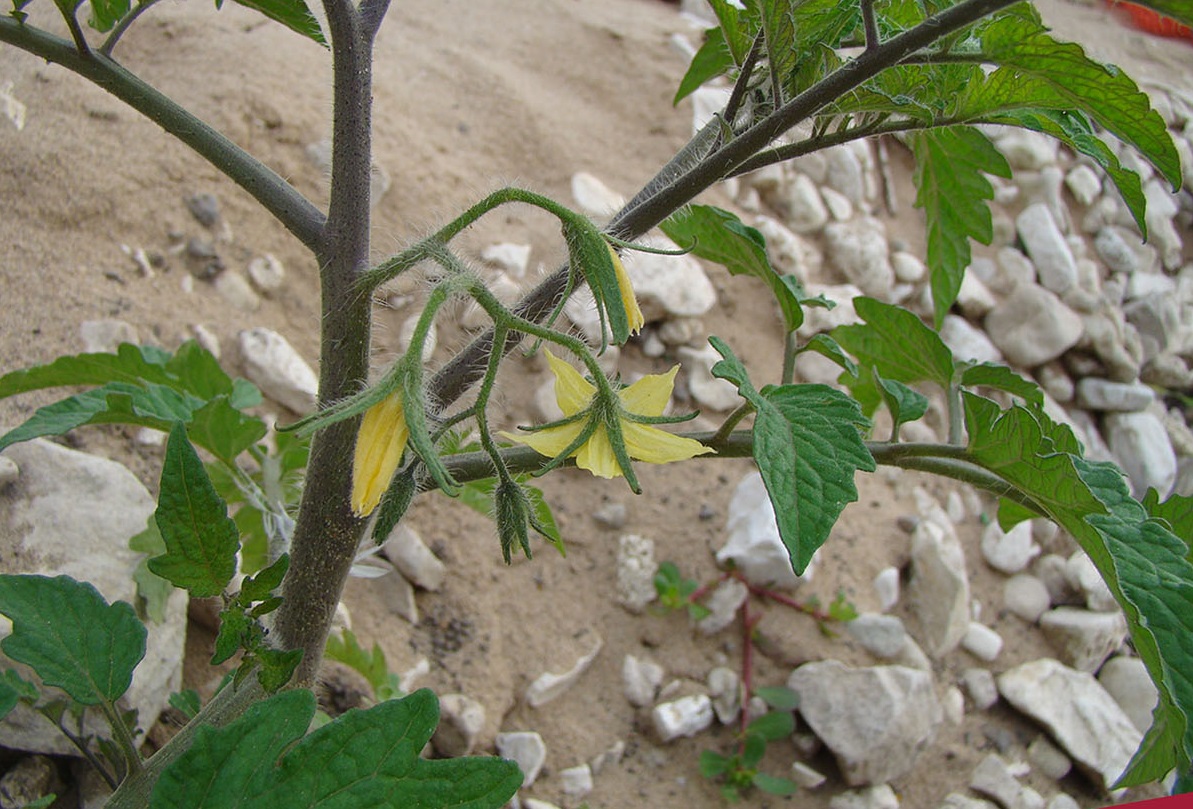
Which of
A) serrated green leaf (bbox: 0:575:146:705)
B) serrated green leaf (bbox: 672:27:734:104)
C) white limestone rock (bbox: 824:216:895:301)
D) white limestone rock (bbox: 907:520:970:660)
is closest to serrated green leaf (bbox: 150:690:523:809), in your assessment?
serrated green leaf (bbox: 0:575:146:705)

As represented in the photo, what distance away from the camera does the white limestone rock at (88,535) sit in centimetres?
145

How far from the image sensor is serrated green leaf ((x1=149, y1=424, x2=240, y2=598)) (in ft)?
3.04

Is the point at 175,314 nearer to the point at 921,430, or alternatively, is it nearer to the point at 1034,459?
the point at 1034,459

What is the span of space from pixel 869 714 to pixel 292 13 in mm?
1697

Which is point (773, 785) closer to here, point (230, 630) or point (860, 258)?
point (230, 630)

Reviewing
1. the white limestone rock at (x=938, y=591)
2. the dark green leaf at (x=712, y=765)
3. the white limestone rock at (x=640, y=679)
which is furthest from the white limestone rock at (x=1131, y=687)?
the white limestone rock at (x=640, y=679)

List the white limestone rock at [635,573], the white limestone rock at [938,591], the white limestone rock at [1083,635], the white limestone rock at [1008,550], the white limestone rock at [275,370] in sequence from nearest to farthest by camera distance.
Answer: the white limestone rock at [275,370]
the white limestone rock at [635,573]
the white limestone rock at [938,591]
the white limestone rock at [1083,635]
the white limestone rock at [1008,550]

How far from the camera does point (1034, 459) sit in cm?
98

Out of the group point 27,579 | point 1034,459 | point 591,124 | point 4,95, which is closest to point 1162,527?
point 1034,459

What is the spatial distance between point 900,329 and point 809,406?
16.6 inches

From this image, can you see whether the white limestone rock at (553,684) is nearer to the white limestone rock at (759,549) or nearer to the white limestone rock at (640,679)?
the white limestone rock at (640,679)

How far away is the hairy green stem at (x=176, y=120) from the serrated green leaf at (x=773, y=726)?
144 cm

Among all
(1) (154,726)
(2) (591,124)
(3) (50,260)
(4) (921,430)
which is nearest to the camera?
(1) (154,726)

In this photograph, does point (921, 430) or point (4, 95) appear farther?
point (921, 430)
